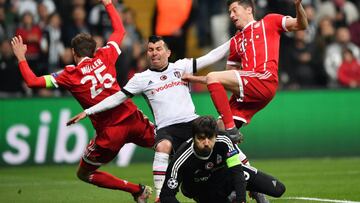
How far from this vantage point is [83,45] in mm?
12555

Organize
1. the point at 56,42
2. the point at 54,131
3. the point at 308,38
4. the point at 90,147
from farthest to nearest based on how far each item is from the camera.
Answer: the point at 308,38 < the point at 56,42 < the point at 54,131 < the point at 90,147

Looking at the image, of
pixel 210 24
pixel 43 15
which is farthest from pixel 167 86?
pixel 210 24

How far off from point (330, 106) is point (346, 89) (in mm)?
506

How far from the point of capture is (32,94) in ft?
66.9

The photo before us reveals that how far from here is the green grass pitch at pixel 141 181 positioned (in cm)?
1371

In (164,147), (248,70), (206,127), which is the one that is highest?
(248,70)

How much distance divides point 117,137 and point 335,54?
1028cm

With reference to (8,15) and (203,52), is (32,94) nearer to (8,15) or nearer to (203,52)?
(8,15)

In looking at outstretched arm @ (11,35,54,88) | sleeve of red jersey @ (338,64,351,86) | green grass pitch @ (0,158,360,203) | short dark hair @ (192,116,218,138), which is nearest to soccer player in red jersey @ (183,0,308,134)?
short dark hair @ (192,116,218,138)

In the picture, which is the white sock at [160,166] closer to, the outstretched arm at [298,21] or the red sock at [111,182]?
the red sock at [111,182]

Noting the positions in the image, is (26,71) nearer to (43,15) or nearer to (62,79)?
(62,79)

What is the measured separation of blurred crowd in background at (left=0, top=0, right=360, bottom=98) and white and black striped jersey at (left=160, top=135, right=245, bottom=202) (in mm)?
10122

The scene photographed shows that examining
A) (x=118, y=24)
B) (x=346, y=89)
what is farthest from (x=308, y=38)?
(x=118, y=24)

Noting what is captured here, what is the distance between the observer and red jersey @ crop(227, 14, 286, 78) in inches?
465
